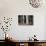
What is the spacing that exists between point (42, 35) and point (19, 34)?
0.76 m

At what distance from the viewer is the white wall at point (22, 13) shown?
14.1ft

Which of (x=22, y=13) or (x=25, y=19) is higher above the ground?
(x=22, y=13)

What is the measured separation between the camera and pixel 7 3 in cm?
431

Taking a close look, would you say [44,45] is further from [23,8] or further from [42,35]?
[23,8]

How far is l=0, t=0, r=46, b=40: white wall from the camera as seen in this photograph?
4305 millimetres

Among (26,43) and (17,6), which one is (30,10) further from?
(26,43)

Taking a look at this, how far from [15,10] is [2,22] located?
22.6 inches

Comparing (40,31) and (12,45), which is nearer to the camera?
(12,45)

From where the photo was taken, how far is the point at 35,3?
4422mm

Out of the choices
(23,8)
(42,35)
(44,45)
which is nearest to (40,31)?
(42,35)

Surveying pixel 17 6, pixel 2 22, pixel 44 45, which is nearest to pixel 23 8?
pixel 17 6

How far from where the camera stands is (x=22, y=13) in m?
4.33

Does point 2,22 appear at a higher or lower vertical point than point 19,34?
higher

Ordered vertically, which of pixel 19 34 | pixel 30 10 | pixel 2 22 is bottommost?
pixel 19 34
